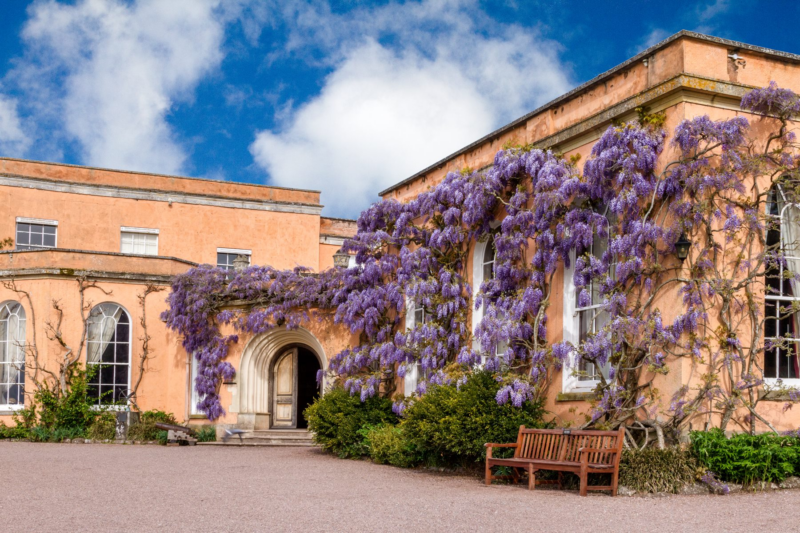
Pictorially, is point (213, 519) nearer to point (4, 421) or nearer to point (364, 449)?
point (364, 449)

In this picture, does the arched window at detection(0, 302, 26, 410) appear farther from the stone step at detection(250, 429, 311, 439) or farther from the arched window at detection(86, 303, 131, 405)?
the stone step at detection(250, 429, 311, 439)

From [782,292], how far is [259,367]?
11695mm

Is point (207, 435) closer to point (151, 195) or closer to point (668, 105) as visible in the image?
point (151, 195)

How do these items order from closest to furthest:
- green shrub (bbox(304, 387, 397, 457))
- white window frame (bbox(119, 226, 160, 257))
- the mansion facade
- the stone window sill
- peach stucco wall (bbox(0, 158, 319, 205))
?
the mansion facade, the stone window sill, green shrub (bbox(304, 387, 397, 457)), peach stucco wall (bbox(0, 158, 319, 205)), white window frame (bbox(119, 226, 160, 257))

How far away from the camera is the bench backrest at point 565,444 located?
353 inches

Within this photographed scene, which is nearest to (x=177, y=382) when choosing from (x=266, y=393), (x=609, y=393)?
(x=266, y=393)

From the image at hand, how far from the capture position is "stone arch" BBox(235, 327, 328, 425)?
18203mm

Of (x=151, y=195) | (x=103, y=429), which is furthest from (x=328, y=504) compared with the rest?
(x=151, y=195)

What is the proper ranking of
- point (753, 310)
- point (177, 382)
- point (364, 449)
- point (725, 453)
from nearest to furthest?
point (725, 453) → point (753, 310) → point (364, 449) → point (177, 382)

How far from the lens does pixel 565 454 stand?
31.1 ft

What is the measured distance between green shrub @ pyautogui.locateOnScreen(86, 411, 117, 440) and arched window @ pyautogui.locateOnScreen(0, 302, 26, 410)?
6.12 ft

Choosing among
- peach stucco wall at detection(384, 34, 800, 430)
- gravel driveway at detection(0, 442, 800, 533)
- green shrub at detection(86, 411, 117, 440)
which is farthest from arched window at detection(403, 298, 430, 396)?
green shrub at detection(86, 411, 117, 440)

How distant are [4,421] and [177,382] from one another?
3.75 metres

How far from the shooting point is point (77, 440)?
17.5 meters
